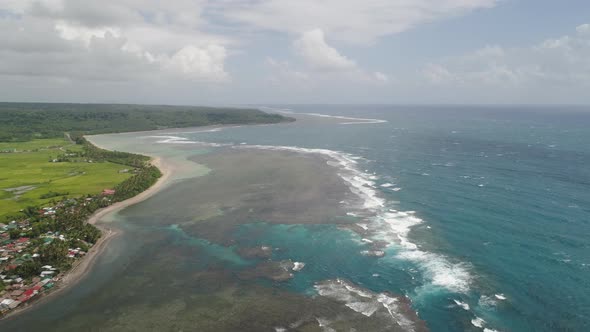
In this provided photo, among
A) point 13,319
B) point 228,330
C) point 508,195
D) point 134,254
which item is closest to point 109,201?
point 134,254

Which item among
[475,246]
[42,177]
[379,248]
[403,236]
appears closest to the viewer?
[475,246]

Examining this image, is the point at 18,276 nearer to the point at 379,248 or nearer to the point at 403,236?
the point at 379,248

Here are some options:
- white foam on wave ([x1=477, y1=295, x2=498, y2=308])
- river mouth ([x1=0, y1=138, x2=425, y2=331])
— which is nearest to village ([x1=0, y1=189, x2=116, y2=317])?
river mouth ([x1=0, y1=138, x2=425, y2=331])

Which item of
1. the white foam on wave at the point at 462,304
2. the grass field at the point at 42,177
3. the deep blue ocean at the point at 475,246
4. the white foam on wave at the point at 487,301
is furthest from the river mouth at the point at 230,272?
the grass field at the point at 42,177

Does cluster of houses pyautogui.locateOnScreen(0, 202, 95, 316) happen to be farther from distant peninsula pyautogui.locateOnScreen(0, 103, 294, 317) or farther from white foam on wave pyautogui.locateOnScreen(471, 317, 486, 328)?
white foam on wave pyautogui.locateOnScreen(471, 317, 486, 328)

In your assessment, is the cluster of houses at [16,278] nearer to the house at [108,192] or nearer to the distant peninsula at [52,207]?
the distant peninsula at [52,207]

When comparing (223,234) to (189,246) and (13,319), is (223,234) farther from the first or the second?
(13,319)

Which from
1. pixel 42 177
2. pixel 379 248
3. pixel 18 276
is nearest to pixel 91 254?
pixel 18 276
